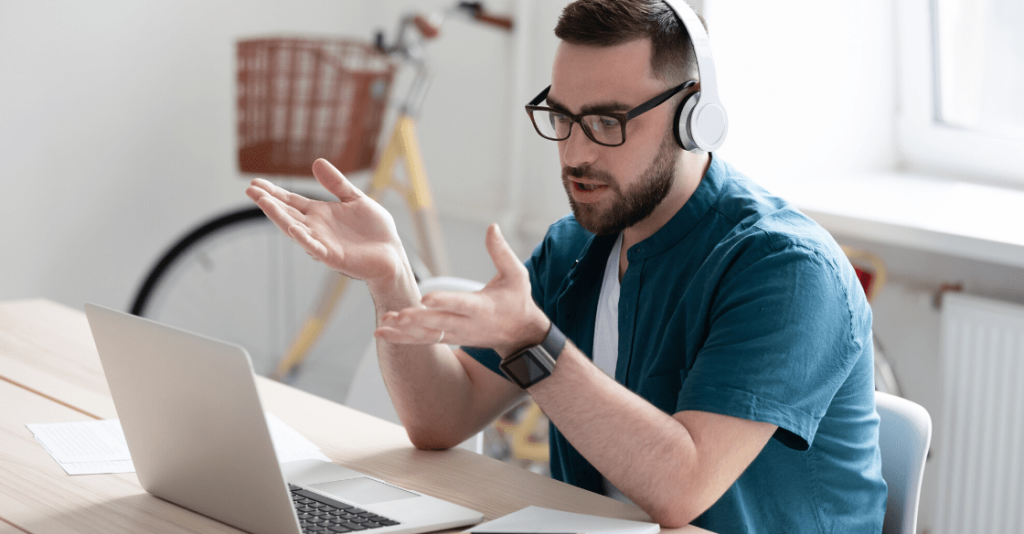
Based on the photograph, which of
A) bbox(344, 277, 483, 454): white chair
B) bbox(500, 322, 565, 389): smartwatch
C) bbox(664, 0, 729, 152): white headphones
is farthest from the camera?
bbox(344, 277, 483, 454): white chair

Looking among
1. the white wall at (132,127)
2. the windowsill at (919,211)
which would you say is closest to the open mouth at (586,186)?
the windowsill at (919,211)

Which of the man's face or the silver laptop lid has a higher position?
the man's face

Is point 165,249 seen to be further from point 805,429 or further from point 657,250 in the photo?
point 805,429

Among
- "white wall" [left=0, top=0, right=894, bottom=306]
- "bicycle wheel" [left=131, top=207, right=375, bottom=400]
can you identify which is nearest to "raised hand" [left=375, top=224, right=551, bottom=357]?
"white wall" [left=0, top=0, right=894, bottom=306]

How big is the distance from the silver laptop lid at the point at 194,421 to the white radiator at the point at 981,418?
1.46 metres

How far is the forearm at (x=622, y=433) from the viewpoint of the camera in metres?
0.98

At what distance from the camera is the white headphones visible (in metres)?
1.18

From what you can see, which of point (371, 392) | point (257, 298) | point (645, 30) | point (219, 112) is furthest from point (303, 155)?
point (645, 30)

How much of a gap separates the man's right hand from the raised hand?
0.21 m

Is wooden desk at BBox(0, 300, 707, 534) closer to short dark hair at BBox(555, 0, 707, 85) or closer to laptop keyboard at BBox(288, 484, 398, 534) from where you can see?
laptop keyboard at BBox(288, 484, 398, 534)

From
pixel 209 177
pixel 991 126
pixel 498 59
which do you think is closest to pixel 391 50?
pixel 498 59

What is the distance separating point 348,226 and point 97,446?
37cm

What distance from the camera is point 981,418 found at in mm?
1878

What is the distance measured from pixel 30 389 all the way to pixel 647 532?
0.84m
